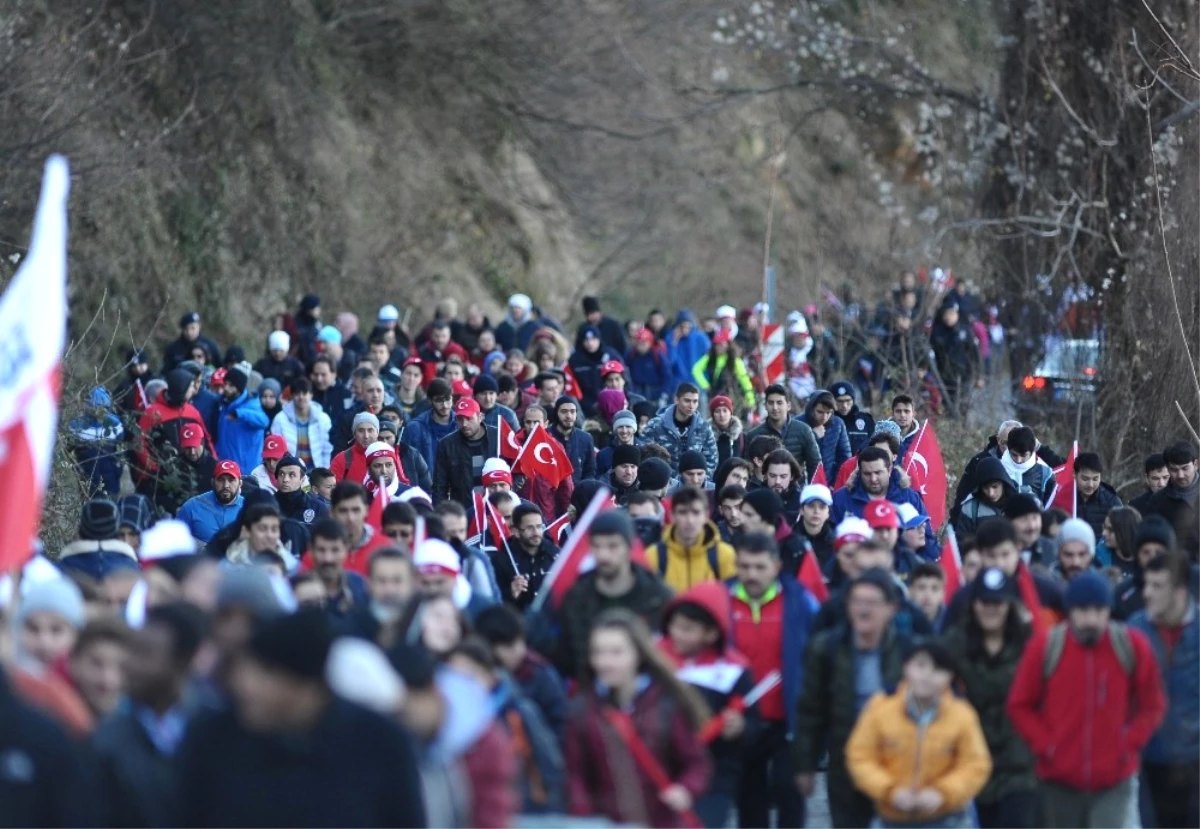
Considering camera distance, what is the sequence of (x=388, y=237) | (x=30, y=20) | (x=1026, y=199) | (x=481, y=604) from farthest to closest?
1. (x=388, y=237)
2. (x=1026, y=199)
3. (x=30, y=20)
4. (x=481, y=604)

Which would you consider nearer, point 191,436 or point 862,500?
point 862,500

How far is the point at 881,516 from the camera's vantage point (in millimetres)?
12453

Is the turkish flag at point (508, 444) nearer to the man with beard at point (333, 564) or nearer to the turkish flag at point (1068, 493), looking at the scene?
the turkish flag at point (1068, 493)

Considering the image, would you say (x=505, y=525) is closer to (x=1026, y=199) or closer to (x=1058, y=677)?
(x=1058, y=677)

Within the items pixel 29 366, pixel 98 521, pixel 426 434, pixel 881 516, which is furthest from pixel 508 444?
pixel 29 366

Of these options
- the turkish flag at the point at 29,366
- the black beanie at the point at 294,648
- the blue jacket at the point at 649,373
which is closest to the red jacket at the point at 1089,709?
the black beanie at the point at 294,648

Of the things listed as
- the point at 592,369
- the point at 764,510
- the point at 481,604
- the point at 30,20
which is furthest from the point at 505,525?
the point at 30,20

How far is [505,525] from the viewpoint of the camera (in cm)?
1428

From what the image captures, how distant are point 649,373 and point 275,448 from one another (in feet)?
31.2

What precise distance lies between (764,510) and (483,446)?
4.49 m

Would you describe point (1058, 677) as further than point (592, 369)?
No

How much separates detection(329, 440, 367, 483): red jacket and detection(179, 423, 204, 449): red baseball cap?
5.38 ft

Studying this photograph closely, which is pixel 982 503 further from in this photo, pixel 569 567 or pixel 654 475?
pixel 569 567

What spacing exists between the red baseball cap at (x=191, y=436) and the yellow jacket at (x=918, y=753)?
32.1 ft
